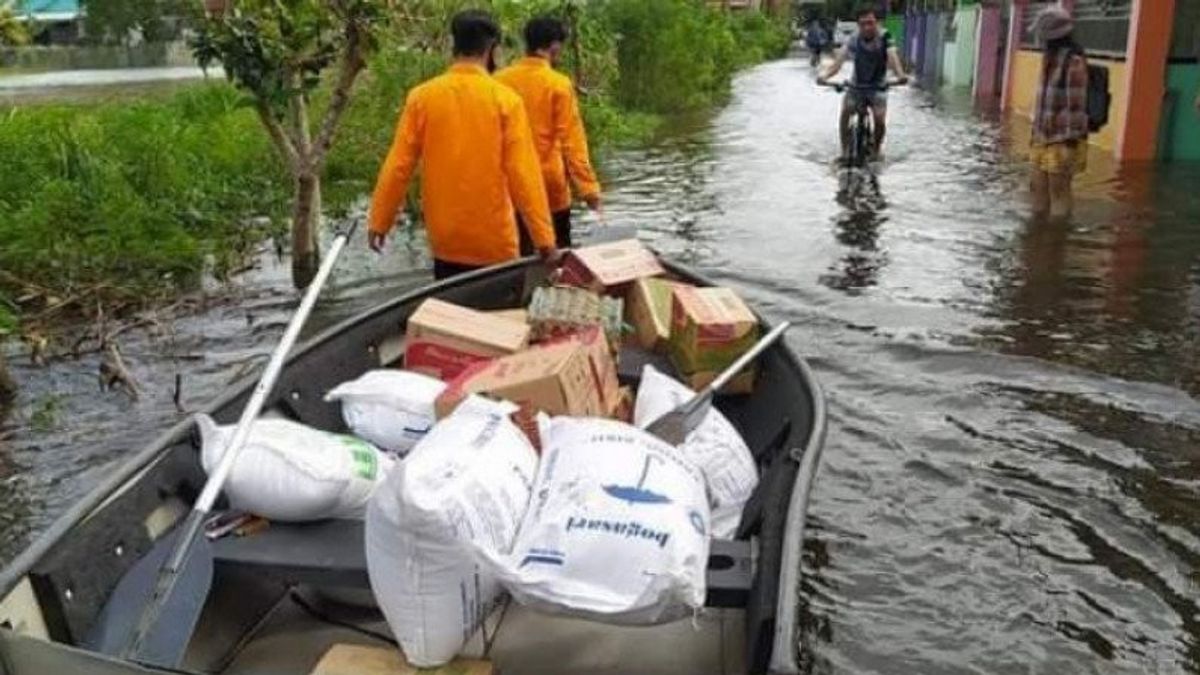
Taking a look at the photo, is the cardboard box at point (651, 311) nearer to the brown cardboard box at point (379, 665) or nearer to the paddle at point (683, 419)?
the paddle at point (683, 419)

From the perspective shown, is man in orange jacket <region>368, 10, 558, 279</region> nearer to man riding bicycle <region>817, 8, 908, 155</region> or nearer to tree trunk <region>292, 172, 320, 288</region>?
tree trunk <region>292, 172, 320, 288</region>

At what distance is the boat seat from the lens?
2.85 m

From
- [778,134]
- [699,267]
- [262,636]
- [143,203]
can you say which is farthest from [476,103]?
[778,134]

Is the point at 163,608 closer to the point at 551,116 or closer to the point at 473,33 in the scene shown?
the point at 473,33

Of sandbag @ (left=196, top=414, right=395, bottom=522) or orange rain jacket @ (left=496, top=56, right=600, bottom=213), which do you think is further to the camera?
orange rain jacket @ (left=496, top=56, right=600, bottom=213)

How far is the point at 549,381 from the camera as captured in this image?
12.0ft

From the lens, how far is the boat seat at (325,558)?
2.85 metres

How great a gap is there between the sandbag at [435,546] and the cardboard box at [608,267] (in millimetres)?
2645

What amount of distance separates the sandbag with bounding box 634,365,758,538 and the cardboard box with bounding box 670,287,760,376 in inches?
28.1

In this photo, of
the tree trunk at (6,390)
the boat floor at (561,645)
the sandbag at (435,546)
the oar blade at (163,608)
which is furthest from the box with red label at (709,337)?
the tree trunk at (6,390)

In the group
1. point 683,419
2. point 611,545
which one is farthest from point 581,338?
point 611,545

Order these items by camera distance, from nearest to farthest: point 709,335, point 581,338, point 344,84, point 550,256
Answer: point 581,338
point 709,335
point 550,256
point 344,84

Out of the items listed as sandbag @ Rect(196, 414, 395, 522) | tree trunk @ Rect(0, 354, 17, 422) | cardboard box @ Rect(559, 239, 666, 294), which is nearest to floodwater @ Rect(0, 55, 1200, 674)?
tree trunk @ Rect(0, 354, 17, 422)

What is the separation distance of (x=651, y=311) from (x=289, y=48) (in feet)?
11.6
